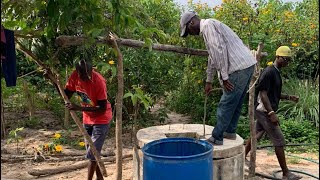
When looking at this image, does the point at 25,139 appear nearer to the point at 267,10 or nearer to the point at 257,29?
the point at 257,29

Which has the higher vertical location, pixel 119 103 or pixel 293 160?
pixel 119 103

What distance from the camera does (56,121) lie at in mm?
7773

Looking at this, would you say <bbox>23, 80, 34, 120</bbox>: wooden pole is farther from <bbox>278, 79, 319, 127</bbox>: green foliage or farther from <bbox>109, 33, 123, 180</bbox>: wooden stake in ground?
<bbox>278, 79, 319, 127</bbox>: green foliage

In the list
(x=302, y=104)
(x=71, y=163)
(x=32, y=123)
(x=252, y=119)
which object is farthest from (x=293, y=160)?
(x=32, y=123)

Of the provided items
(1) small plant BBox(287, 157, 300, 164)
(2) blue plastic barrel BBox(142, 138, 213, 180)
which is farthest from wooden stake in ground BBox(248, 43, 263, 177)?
(2) blue plastic barrel BBox(142, 138, 213, 180)

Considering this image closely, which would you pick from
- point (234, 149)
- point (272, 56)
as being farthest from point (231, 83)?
point (272, 56)

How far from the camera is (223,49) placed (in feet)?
12.7

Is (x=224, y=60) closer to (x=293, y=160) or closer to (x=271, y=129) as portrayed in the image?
(x=271, y=129)

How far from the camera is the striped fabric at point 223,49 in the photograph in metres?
3.84

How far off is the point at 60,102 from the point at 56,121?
420 mm

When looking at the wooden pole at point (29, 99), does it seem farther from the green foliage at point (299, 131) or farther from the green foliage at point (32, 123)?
the green foliage at point (299, 131)

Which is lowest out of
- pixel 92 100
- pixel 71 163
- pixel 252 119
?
pixel 71 163

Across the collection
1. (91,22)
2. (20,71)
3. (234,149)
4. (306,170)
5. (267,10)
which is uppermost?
(267,10)

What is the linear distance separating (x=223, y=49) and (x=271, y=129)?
5.09 feet
